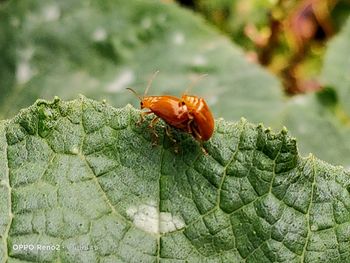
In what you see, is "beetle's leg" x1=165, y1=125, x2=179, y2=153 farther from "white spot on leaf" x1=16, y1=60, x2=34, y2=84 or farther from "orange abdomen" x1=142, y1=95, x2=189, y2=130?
"white spot on leaf" x1=16, y1=60, x2=34, y2=84

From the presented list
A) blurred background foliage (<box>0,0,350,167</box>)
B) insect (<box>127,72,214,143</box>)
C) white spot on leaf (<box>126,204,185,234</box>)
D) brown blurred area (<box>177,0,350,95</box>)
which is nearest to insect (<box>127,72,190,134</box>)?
insect (<box>127,72,214,143</box>)

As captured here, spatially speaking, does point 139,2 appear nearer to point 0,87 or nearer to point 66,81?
point 66,81

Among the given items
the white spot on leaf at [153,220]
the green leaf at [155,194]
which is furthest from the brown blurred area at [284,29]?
the white spot on leaf at [153,220]

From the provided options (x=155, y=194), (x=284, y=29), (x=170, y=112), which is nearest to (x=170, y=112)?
(x=170, y=112)

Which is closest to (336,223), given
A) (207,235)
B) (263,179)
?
(263,179)

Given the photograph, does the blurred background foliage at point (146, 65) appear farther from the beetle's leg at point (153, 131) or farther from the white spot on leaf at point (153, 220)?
the white spot on leaf at point (153, 220)

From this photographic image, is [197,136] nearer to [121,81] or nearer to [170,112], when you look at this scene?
[170,112]

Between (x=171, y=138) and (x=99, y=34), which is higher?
Answer: (x=99, y=34)
